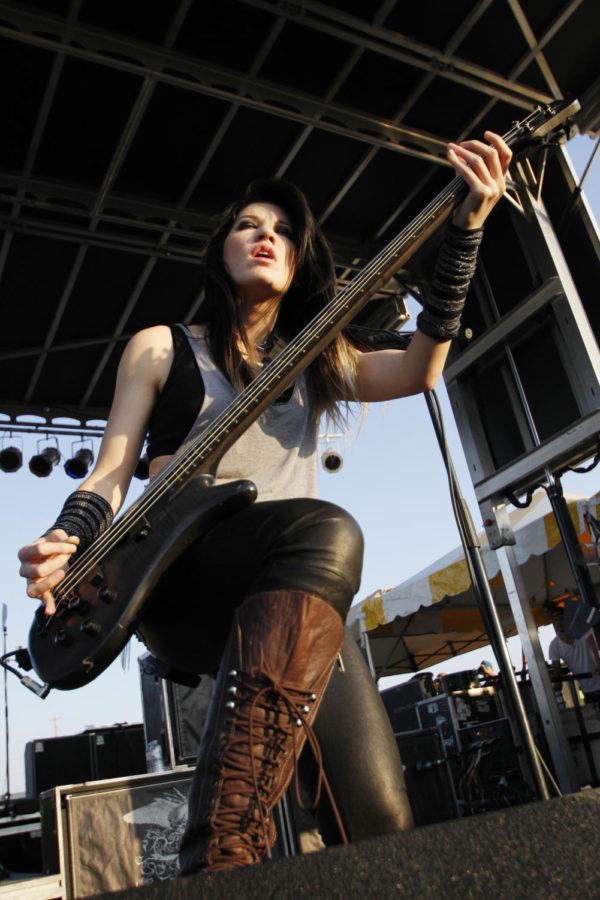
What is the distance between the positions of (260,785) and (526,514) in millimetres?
9765

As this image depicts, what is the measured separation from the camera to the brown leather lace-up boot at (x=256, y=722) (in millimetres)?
928

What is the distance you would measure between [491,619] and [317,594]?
1238 mm

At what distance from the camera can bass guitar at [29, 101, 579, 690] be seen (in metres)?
1.19

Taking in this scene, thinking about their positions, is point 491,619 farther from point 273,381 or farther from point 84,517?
point 84,517

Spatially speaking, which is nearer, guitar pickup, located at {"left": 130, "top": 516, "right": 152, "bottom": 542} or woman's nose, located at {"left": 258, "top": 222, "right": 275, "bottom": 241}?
guitar pickup, located at {"left": 130, "top": 516, "right": 152, "bottom": 542}

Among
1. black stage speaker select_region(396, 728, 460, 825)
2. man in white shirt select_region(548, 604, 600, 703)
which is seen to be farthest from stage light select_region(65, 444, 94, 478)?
man in white shirt select_region(548, 604, 600, 703)

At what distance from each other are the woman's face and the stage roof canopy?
3184 millimetres

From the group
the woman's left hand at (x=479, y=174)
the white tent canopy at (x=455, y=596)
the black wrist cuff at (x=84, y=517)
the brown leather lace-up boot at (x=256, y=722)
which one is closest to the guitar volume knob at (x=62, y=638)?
the black wrist cuff at (x=84, y=517)

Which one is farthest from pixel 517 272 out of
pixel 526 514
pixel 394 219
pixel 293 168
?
pixel 526 514

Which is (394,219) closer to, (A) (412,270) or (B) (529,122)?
(A) (412,270)

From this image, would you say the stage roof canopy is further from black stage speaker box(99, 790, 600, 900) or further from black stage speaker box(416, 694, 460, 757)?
black stage speaker box(99, 790, 600, 900)

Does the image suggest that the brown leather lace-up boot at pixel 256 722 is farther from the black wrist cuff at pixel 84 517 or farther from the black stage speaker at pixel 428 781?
the black stage speaker at pixel 428 781

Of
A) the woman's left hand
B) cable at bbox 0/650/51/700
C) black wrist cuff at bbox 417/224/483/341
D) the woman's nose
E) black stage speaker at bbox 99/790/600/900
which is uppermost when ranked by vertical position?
the woman's nose

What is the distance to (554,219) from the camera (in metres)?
5.29
